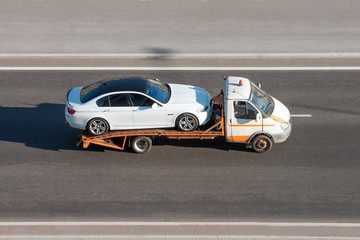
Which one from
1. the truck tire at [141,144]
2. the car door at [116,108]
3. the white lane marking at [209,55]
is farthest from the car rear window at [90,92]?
the white lane marking at [209,55]

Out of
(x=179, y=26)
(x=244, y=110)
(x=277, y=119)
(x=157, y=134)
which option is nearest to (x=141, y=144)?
(x=157, y=134)

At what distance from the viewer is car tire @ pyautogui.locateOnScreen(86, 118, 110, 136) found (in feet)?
49.0

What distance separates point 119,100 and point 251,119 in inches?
148

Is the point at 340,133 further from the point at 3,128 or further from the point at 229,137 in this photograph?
the point at 3,128

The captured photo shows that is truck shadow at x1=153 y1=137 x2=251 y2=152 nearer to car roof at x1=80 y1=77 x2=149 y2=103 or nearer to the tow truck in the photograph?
the tow truck

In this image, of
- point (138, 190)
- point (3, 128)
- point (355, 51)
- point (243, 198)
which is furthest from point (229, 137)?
point (355, 51)

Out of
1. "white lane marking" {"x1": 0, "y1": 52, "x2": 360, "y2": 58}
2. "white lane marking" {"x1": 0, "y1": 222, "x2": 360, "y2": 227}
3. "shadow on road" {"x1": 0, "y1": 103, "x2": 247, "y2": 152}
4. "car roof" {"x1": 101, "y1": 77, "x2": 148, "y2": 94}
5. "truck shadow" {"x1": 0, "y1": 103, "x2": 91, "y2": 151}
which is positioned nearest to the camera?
"white lane marking" {"x1": 0, "y1": 222, "x2": 360, "y2": 227}

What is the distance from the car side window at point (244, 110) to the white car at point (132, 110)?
2.66ft

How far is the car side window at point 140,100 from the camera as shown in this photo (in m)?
14.8

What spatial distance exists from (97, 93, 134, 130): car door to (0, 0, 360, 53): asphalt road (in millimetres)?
7045

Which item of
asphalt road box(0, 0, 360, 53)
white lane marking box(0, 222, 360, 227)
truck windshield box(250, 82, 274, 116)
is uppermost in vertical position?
asphalt road box(0, 0, 360, 53)

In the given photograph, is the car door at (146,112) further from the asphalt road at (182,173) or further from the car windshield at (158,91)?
the asphalt road at (182,173)

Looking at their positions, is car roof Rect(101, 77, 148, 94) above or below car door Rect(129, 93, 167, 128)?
above

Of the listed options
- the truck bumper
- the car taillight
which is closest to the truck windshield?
the truck bumper
